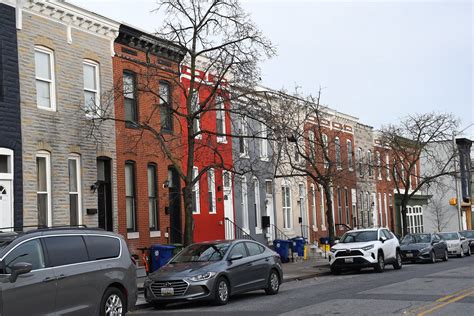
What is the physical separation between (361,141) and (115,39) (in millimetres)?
25845

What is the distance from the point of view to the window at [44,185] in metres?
19.2

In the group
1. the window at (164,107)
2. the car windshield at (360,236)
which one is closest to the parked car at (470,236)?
the car windshield at (360,236)

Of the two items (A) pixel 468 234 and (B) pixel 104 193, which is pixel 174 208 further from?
(A) pixel 468 234

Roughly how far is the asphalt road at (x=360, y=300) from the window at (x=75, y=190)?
638cm

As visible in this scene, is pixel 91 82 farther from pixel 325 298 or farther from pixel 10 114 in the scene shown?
pixel 325 298

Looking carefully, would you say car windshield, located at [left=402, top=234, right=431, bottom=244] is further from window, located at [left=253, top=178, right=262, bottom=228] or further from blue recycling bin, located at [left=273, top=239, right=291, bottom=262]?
window, located at [left=253, top=178, right=262, bottom=228]

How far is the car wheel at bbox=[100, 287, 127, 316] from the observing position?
11203 mm

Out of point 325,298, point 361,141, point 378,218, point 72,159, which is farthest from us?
point 378,218

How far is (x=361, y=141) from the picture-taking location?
4475 centimetres

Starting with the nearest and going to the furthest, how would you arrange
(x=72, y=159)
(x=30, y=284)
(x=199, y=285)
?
(x=30, y=284) → (x=199, y=285) → (x=72, y=159)

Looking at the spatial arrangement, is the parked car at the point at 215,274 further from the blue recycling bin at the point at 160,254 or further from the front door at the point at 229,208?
the front door at the point at 229,208

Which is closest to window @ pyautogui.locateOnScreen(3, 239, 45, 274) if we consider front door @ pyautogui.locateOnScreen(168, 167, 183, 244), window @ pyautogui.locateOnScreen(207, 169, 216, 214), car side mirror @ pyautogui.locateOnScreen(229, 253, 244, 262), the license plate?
the license plate

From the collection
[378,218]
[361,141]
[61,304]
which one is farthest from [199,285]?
[378,218]

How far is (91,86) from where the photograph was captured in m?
21.6
